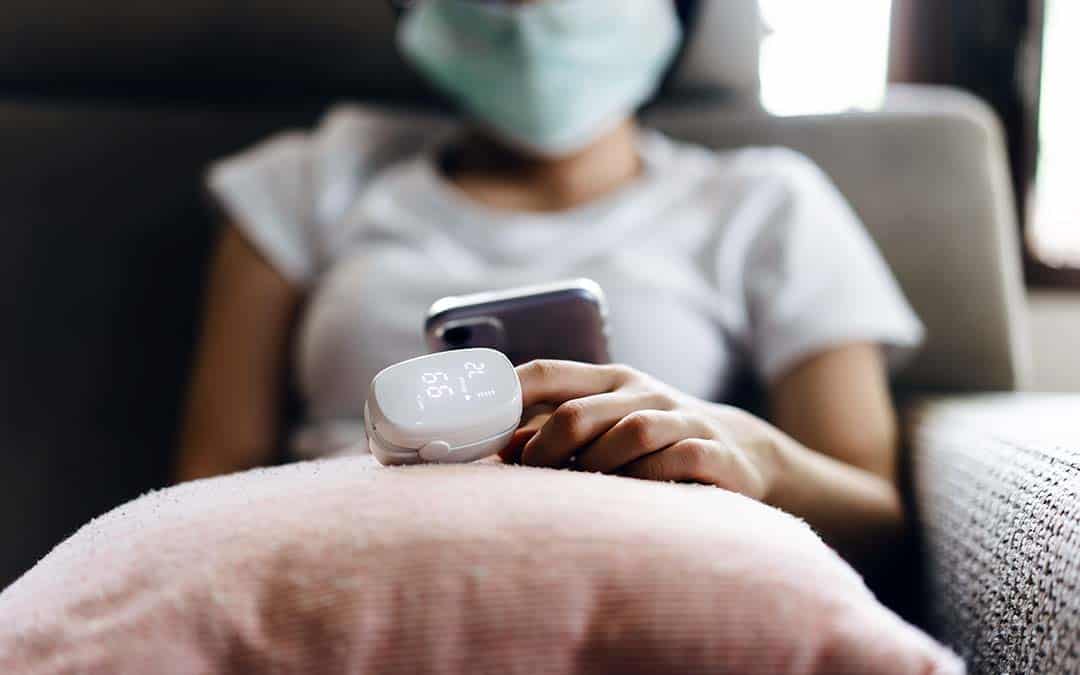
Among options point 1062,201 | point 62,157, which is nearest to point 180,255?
point 62,157

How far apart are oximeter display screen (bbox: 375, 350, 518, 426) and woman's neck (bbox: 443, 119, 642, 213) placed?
45 centimetres

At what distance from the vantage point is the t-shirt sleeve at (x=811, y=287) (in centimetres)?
73

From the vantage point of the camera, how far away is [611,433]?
43 centimetres

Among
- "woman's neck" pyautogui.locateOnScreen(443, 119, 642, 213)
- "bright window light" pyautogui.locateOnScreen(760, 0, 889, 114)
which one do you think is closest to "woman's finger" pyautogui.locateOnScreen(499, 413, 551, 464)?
"woman's neck" pyautogui.locateOnScreen(443, 119, 642, 213)

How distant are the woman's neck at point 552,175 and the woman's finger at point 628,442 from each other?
0.44m

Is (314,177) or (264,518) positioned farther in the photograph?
(314,177)

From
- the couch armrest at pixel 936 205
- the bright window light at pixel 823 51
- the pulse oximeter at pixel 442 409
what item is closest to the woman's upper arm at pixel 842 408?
the couch armrest at pixel 936 205

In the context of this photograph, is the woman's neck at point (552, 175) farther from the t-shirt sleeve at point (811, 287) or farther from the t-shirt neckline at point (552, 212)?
the t-shirt sleeve at point (811, 287)

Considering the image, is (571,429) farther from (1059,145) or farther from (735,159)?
(1059,145)

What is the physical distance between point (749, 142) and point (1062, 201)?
1.58ft

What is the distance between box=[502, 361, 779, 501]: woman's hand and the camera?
428 millimetres

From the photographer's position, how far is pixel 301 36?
982 mm

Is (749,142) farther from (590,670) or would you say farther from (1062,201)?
(590,670)

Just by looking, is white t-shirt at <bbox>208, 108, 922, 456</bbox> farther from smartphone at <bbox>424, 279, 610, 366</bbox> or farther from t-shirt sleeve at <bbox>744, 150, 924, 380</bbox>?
smartphone at <bbox>424, 279, 610, 366</bbox>
